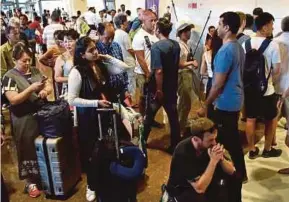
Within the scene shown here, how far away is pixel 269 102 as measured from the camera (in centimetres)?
331

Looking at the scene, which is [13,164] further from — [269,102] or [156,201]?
[269,102]

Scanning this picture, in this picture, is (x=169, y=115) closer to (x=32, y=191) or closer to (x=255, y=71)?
(x=255, y=71)

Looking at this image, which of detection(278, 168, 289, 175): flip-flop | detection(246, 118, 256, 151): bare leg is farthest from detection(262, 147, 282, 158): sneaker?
detection(278, 168, 289, 175): flip-flop

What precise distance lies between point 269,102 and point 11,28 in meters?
2.77

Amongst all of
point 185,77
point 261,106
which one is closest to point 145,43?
point 185,77

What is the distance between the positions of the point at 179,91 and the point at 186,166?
75.3 inches

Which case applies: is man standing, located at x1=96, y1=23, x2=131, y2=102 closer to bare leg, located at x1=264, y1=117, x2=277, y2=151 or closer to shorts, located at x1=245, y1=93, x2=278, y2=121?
shorts, located at x1=245, y1=93, x2=278, y2=121

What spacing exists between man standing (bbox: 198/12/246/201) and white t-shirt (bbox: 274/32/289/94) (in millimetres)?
850

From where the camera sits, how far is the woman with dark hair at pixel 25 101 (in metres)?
2.66

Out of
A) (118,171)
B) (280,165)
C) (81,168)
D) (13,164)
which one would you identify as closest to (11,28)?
(13,164)

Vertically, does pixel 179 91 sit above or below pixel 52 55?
below

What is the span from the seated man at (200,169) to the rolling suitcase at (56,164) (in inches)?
41.2

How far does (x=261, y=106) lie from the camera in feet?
10.9

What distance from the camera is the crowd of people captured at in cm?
212
